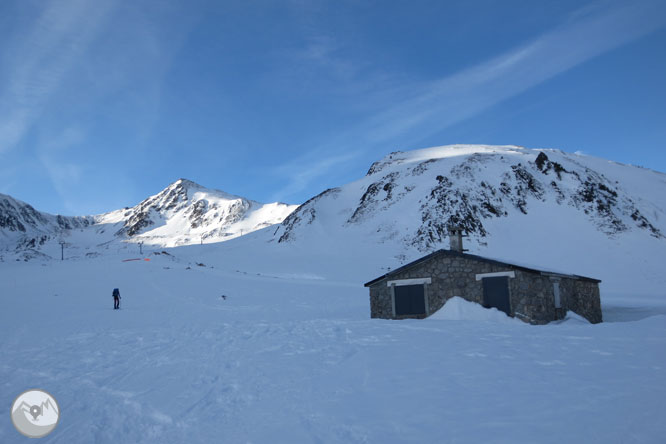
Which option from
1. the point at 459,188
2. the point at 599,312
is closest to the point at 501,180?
the point at 459,188

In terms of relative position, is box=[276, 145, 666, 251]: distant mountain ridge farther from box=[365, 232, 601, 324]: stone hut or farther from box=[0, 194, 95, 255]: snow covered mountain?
box=[0, 194, 95, 255]: snow covered mountain

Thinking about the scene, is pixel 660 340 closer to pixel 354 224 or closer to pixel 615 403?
pixel 615 403

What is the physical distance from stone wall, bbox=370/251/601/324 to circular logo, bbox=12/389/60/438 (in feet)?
51.9

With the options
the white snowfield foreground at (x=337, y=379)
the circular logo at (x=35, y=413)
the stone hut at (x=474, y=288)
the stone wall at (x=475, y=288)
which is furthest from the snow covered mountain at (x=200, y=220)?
the circular logo at (x=35, y=413)

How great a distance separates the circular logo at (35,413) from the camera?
734cm

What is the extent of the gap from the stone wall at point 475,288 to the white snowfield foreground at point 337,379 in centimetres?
100

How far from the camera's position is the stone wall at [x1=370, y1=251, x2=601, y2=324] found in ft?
63.4

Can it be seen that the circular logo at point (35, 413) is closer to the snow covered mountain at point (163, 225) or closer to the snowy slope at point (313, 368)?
the snowy slope at point (313, 368)

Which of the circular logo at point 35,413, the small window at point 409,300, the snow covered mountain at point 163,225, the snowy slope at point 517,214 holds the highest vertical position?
the snow covered mountain at point 163,225

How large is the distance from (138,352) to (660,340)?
1586cm

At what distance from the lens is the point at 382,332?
15.9 m

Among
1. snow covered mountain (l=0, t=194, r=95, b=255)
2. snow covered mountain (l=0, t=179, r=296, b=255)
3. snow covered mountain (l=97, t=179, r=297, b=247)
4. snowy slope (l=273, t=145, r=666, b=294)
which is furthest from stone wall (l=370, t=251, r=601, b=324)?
snow covered mountain (l=0, t=194, r=95, b=255)

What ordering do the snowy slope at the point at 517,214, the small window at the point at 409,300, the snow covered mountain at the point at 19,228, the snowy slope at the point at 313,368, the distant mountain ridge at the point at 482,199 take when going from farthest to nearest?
the snow covered mountain at the point at 19,228
the distant mountain ridge at the point at 482,199
the snowy slope at the point at 517,214
the small window at the point at 409,300
the snowy slope at the point at 313,368

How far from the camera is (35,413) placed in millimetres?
8406
